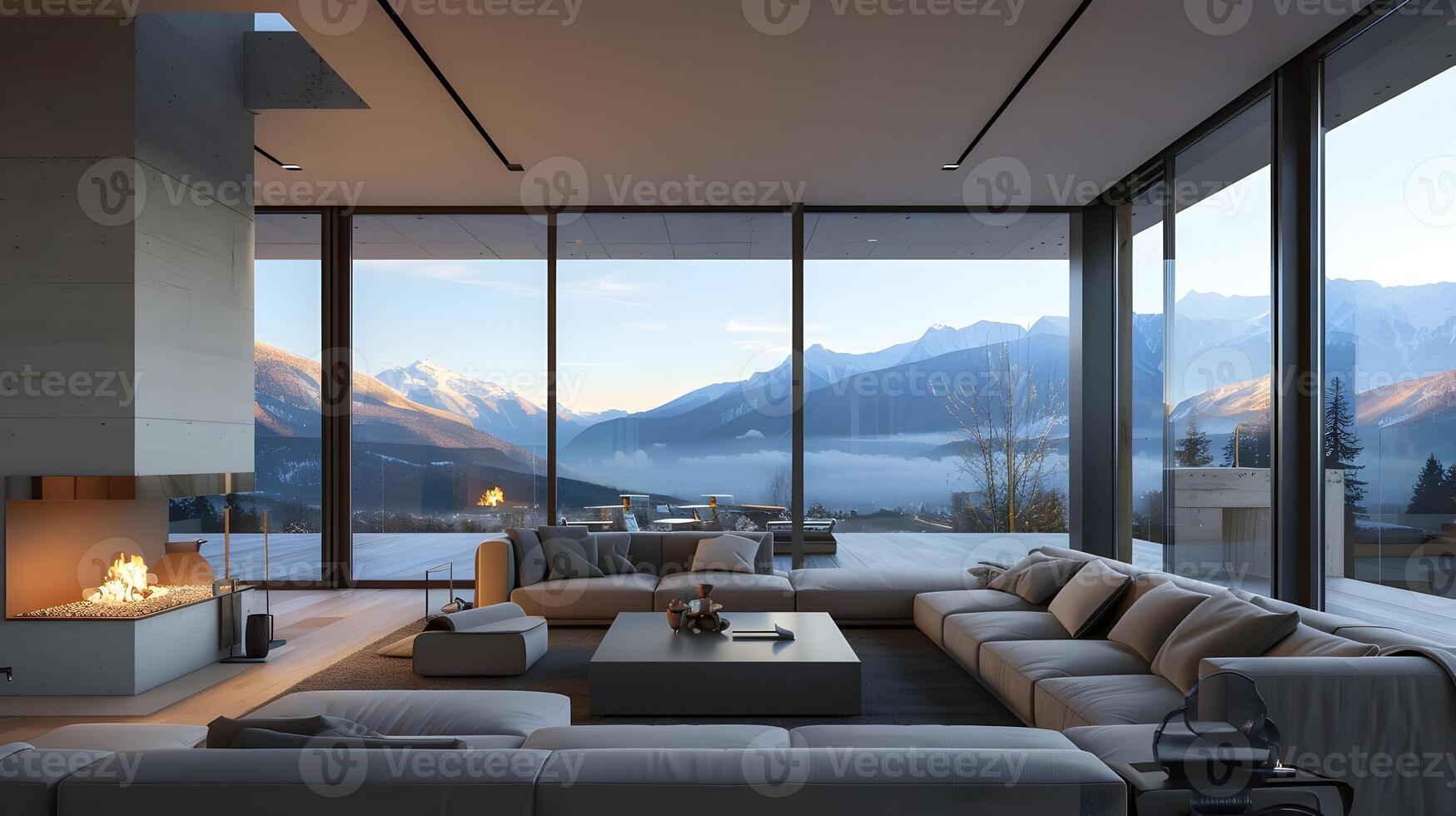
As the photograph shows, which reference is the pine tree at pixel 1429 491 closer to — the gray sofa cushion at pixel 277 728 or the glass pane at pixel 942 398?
the glass pane at pixel 942 398

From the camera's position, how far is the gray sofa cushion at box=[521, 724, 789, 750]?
7.64 feet

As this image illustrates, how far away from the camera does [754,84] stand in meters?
5.00

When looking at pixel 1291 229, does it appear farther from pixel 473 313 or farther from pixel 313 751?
pixel 473 313

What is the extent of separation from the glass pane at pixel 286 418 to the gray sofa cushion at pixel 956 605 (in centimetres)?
531

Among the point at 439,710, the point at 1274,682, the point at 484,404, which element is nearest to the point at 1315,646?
the point at 1274,682

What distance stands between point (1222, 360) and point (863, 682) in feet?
10.2

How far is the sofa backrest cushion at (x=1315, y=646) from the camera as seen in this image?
288 centimetres

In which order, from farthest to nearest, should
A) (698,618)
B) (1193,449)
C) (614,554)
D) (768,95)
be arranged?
(614,554) < (1193,449) < (768,95) < (698,618)

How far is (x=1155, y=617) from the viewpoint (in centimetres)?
376

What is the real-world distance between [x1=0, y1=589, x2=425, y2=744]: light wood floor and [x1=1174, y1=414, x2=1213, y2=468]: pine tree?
18.4 feet

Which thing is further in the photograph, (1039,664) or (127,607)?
(127,607)

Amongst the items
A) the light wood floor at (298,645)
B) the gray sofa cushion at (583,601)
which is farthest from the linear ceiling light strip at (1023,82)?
the light wood floor at (298,645)

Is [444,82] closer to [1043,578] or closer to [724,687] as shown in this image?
[724,687]

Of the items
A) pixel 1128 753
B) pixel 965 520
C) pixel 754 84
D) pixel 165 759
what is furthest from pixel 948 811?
pixel 965 520
